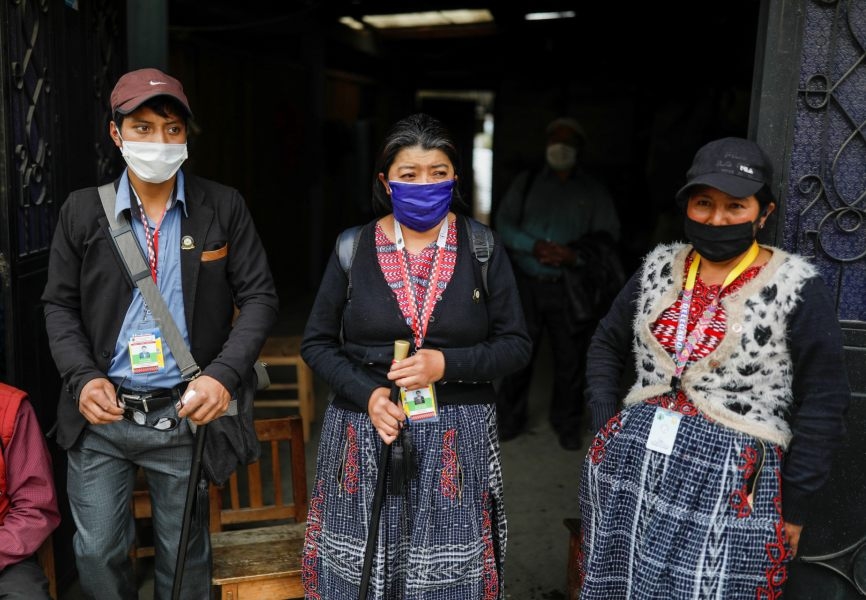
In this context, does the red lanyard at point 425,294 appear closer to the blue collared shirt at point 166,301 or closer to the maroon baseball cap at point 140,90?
the blue collared shirt at point 166,301

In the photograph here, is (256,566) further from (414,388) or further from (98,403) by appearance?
(414,388)

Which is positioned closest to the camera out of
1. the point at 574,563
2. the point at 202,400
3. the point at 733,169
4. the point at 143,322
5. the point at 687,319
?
the point at 733,169

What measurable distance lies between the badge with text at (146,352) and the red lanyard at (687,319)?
1478mm

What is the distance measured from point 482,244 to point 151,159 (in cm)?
101

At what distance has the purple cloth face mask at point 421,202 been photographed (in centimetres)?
228

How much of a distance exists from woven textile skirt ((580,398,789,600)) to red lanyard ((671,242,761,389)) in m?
0.12

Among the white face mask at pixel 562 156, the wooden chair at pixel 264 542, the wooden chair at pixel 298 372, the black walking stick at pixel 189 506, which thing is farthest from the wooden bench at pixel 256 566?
the white face mask at pixel 562 156

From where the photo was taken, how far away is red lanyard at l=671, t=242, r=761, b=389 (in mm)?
2117

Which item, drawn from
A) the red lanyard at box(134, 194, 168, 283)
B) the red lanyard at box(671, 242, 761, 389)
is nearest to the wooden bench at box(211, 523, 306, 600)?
the red lanyard at box(134, 194, 168, 283)

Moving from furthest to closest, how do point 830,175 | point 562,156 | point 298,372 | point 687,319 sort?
point 298,372 → point 562,156 → point 830,175 → point 687,319

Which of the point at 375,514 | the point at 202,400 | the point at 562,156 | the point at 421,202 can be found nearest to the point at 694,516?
the point at 375,514

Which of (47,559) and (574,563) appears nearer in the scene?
(47,559)

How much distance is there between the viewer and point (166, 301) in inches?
94.2

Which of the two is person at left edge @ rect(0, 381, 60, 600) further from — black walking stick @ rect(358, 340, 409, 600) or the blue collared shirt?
black walking stick @ rect(358, 340, 409, 600)
